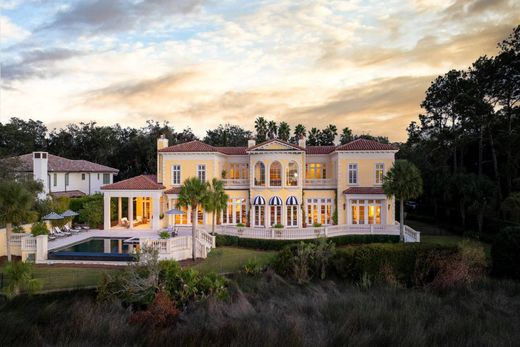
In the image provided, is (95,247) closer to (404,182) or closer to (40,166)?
(40,166)

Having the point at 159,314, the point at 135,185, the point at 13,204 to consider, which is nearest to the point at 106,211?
the point at 135,185

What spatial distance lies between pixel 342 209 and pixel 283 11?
18198 millimetres

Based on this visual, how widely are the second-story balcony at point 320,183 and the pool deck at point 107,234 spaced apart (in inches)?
474

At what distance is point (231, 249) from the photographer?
25.5 metres

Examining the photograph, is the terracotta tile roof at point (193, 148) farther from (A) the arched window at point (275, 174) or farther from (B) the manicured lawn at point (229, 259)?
(B) the manicured lawn at point (229, 259)

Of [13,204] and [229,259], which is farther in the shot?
[229,259]

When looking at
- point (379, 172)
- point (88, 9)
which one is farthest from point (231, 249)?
point (88, 9)

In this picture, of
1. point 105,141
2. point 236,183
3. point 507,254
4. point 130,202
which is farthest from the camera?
point 105,141

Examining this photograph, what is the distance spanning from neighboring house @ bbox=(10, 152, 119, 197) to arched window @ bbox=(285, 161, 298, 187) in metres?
24.1

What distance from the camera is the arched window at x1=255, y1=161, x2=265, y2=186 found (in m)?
32.3

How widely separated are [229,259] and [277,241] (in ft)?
17.2

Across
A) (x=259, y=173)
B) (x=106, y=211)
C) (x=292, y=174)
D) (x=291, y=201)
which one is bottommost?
(x=106, y=211)

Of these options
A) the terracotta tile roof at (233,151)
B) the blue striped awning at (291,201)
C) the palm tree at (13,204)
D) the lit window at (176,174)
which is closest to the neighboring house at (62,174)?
the lit window at (176,174)

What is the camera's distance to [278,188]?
31797 millimetres
